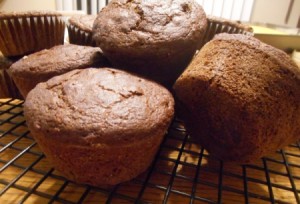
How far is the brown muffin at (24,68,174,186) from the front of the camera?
0.59 metres

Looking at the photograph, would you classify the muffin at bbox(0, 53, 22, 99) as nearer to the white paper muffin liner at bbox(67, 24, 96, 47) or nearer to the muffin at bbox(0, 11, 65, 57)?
the muffin at bbox(0, 11, 65, 57)

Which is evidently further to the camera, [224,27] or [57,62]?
[224,27]

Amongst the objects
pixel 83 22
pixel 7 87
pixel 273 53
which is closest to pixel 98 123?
pixel 273 53

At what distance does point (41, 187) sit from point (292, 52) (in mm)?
1774

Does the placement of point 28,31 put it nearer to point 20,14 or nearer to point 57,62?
point 20,14

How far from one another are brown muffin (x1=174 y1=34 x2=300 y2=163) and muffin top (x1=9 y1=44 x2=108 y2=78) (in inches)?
11.5

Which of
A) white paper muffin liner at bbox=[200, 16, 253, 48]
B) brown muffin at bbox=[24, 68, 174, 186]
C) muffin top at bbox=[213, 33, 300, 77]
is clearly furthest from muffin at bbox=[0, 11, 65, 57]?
muffin top at bbox=[213, 33, 300, 77]

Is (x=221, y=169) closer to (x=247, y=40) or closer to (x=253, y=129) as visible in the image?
(x=253, y=129)

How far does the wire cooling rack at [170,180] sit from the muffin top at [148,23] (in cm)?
32

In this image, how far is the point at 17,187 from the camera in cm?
65

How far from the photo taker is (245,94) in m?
0.66

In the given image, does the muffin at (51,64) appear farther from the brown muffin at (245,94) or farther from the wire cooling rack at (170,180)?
the brown muffin at (245,94)

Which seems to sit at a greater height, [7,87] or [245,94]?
[245,94]

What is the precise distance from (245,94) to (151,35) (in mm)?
311
